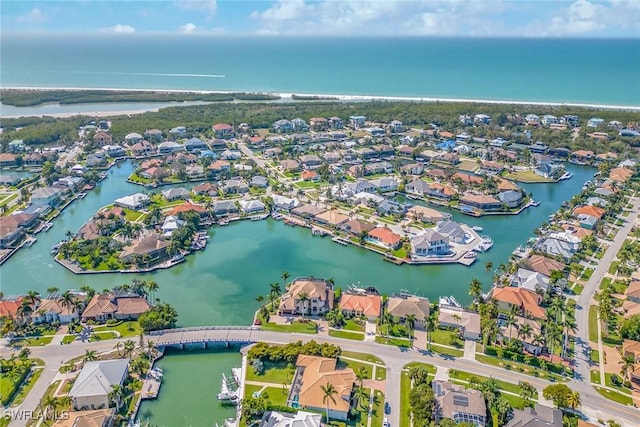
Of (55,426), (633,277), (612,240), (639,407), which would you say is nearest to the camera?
(55,426)

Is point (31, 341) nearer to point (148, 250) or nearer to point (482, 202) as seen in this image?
point (148, 250)

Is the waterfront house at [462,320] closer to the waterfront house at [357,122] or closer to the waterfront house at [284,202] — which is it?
the waterfront house at [284,202]

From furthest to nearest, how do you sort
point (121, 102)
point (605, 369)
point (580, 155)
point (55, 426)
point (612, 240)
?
point (121, 102) < point (580, 155) < point (612, 240) < point (605, 369) < point (55, 426)

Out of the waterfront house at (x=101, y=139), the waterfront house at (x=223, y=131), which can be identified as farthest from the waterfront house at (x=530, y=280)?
the waterfront house at (x=101, y=139)

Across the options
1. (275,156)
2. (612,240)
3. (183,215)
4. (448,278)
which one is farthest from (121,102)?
(612,240)

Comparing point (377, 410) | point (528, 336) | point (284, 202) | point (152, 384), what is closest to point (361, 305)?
point (377, 410)

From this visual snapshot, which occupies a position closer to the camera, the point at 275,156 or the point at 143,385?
the point at 143,385

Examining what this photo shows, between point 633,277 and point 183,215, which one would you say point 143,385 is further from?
point 633,277
